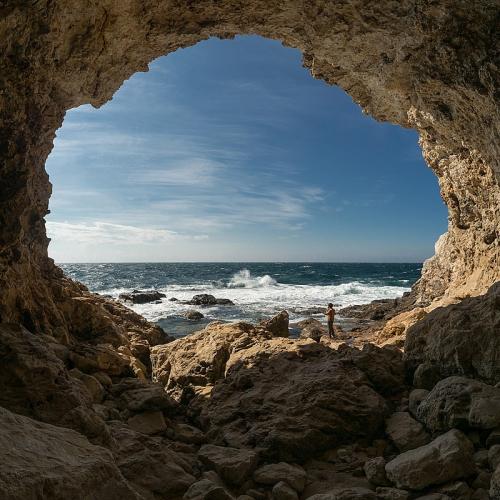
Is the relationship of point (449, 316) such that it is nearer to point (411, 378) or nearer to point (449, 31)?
point (411, 378)

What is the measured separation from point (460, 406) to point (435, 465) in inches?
41.2

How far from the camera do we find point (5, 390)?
4.44m

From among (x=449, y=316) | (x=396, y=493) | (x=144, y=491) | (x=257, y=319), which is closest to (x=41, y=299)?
(x=144, y=491)

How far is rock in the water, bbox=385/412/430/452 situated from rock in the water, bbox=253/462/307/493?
1.40 m

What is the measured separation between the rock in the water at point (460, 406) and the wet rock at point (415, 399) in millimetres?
333

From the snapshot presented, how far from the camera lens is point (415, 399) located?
5.68 meters

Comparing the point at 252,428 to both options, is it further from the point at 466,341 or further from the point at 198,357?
the point at 466,341

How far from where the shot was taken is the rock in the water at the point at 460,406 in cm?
443

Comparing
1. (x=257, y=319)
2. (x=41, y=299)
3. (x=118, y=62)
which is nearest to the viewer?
(x=41, y=299)

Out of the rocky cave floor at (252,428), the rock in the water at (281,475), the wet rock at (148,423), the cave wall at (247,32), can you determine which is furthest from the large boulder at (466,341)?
the wet rock at (148,423)

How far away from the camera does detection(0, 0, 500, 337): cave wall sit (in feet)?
20.4

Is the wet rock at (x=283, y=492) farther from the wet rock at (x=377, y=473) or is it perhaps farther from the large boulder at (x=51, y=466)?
Answer: the large boulder at (x=51, y=466)

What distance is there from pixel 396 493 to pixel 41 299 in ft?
26.2

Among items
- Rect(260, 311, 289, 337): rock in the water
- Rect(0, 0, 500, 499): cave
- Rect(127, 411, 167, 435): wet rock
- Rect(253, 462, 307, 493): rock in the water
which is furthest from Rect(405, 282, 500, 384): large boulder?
Rect(260, 311, 289, 337): rock in the water
